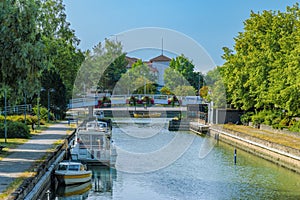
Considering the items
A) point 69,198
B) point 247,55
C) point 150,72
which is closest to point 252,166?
point 69,198

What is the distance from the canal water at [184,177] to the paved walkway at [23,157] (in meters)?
2.38

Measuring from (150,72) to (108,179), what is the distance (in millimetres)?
86108

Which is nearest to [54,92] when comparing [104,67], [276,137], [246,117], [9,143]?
[246,117]

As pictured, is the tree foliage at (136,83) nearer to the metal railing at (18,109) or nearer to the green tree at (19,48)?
the metal railing at (18,109)

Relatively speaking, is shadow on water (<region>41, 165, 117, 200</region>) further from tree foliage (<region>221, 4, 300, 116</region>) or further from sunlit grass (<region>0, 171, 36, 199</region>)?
tree foliage (<region>221, 4, 300, 116</region>)

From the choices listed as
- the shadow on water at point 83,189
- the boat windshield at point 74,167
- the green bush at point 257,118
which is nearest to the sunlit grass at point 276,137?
the green bush at point 257,118

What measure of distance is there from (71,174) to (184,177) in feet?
25.5

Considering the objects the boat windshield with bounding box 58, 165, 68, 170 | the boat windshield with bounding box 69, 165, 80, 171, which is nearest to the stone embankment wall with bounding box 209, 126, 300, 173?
the boat windshield with bounding box 69, 165, 80, 171

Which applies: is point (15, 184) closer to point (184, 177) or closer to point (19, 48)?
point (19, 48)

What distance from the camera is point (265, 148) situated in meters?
39.9

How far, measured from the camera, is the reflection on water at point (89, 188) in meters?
25.4

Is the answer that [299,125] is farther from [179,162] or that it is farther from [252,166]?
[179,162]

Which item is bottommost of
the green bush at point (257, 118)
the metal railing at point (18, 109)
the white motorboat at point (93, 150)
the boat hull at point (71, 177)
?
the boat hull at point (71, 177)

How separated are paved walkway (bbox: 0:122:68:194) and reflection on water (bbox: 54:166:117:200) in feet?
7.67
